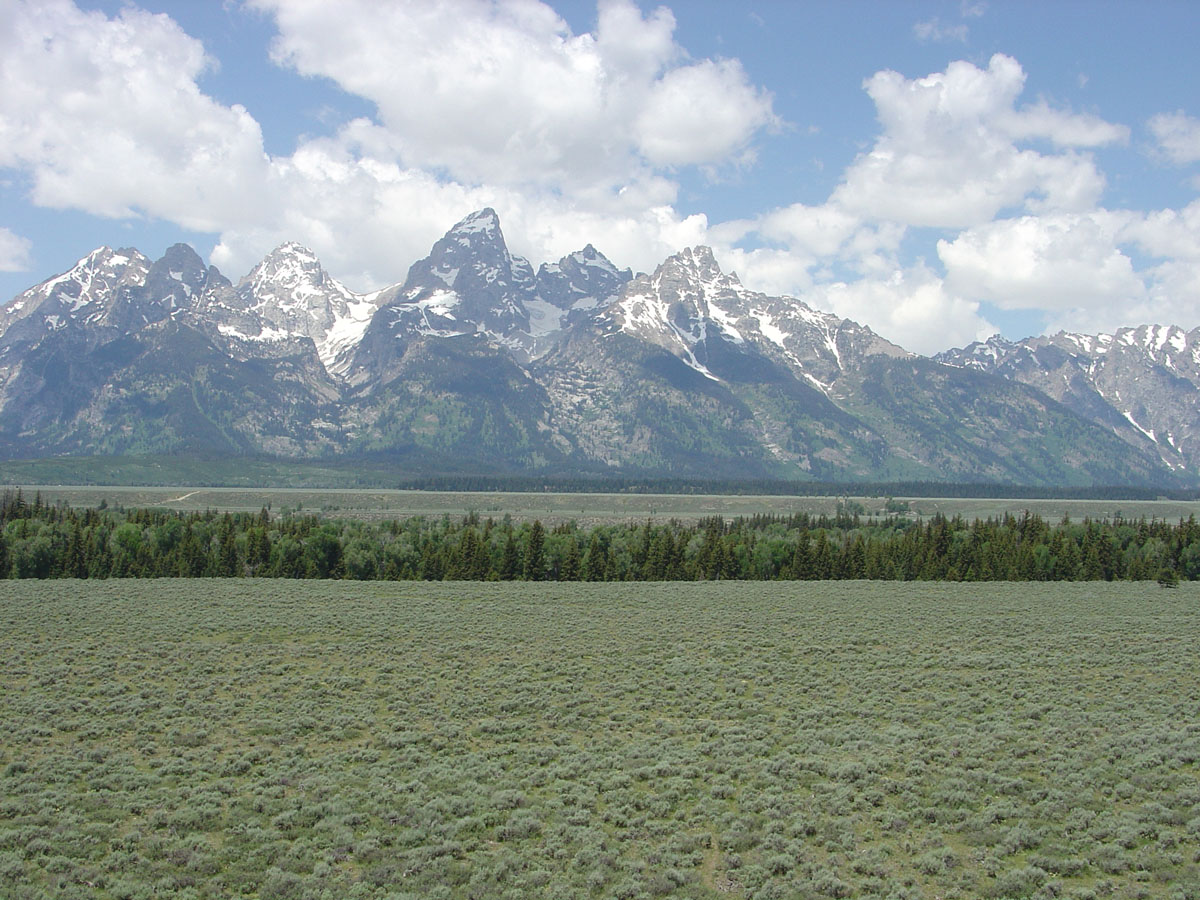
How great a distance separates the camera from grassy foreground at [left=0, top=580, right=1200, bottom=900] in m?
17.6

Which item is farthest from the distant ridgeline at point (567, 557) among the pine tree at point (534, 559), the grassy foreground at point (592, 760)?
the grassy foreground at point (592, 760)

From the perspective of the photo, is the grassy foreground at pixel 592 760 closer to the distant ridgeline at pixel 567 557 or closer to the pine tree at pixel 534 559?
the distant ridgeline at pixel 567 557

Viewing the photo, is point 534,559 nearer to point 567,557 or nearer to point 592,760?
point 567,557

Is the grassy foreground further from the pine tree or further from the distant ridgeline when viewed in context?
the pine tree

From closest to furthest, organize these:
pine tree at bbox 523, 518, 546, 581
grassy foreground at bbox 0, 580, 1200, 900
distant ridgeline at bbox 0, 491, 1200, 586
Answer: grassy foreground at bbox 0, 580, 1200, 900
distant ridgeline at bbox 0, 491, 1200, 586
pine tree at bbox 523, 518, 546, 581

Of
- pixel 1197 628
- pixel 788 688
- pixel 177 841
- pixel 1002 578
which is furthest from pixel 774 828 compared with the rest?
pixel 1002 578

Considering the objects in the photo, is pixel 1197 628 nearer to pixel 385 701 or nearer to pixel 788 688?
pixel 788 688

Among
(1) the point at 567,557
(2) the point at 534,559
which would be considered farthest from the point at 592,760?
(1) the point at 567,557

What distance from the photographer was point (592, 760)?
24781 millimetres

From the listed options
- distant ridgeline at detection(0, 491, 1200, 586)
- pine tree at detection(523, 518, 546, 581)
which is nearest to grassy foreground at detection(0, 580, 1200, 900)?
distant ridgeline at detection(0, 491, 1200, 586)

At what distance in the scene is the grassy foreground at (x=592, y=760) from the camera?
1761 cm

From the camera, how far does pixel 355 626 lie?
159ft

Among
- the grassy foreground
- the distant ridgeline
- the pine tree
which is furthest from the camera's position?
the pine tree

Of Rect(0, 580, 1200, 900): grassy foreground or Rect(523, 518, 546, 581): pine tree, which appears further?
Rect(523, 518, 546, 581): pine tree
